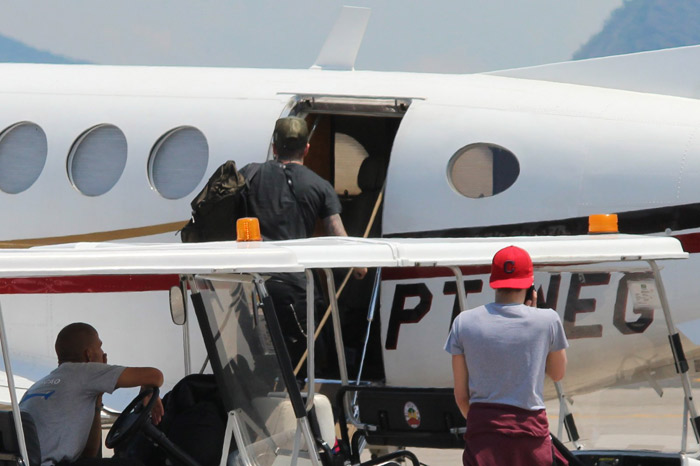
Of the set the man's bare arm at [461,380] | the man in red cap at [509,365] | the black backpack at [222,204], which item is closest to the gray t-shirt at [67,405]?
the man's bare arm at [461,380]

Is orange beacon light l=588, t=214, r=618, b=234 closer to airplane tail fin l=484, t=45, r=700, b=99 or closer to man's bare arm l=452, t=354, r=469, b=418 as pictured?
man's bare arm l=452, t=354, r=469, b=418

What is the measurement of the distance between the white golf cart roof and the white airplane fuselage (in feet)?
6.76

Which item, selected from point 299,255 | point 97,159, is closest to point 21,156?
point 97,159

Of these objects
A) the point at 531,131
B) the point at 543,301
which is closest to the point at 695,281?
the point at 531,131

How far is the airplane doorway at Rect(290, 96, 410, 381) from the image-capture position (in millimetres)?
8406

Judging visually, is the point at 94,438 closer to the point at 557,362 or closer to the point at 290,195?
the point at 557,362

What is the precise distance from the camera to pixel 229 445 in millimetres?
4898

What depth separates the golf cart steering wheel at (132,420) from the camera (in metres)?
5.05

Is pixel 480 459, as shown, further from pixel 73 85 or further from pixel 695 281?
pixel 73 85

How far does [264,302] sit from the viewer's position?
4770mm

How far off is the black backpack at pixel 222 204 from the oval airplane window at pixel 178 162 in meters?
1.28

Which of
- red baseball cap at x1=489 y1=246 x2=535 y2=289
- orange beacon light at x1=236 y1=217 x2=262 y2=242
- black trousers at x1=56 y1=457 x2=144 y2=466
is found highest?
orange beacon light at x1=236 y1=217 x2=262 y2=242

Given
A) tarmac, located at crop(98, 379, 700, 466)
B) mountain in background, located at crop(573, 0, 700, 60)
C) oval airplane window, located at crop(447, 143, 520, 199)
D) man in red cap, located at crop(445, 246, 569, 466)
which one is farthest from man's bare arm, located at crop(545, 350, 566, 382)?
mountain in background, located at crop(573, 0, 700, 60)

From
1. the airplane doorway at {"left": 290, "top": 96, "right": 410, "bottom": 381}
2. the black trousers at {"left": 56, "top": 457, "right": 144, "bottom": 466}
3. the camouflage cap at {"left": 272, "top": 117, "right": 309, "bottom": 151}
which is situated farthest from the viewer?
the airplane doorway at {"left": 290, "top": 96, "right": 410, "bottom": 381}
